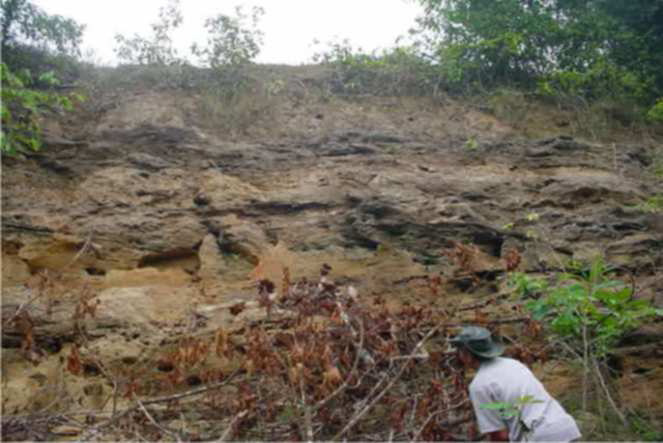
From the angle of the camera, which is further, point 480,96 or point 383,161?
point 480,96

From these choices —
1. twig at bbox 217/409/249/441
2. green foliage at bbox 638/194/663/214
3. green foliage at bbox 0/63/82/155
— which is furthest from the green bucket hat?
green foliage at bbox 0/63/82/155

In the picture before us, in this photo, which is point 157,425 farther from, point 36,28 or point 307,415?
point 36,28

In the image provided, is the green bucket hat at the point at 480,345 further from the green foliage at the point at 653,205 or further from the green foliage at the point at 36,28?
the green foliage at the point at 36,28

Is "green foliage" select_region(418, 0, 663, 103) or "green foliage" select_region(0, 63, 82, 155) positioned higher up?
"green foliage" select_region(418, 0, 663, 103)

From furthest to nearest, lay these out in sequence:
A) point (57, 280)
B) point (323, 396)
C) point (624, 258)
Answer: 1. point (624, 258)
2. point (57, 280)
3. point (323, 396)

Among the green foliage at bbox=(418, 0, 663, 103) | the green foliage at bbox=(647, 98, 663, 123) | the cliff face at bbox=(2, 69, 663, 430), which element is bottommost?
the cliff face at bbox=(2, 69, 663, 430)

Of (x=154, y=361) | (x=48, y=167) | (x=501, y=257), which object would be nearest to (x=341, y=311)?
(x=154, y=361)

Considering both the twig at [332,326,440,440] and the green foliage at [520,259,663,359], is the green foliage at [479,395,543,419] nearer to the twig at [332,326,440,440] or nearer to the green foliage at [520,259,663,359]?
the twig at [332,326,440,440]

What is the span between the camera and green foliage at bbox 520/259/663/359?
15.3 ft

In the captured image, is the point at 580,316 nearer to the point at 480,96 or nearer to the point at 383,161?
the point at 383,161

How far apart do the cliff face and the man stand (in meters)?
1.82

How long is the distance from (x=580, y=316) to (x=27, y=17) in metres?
7.81

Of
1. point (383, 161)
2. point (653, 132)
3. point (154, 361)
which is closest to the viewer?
point (154, 361)

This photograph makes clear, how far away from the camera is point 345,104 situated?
873 centimetres
